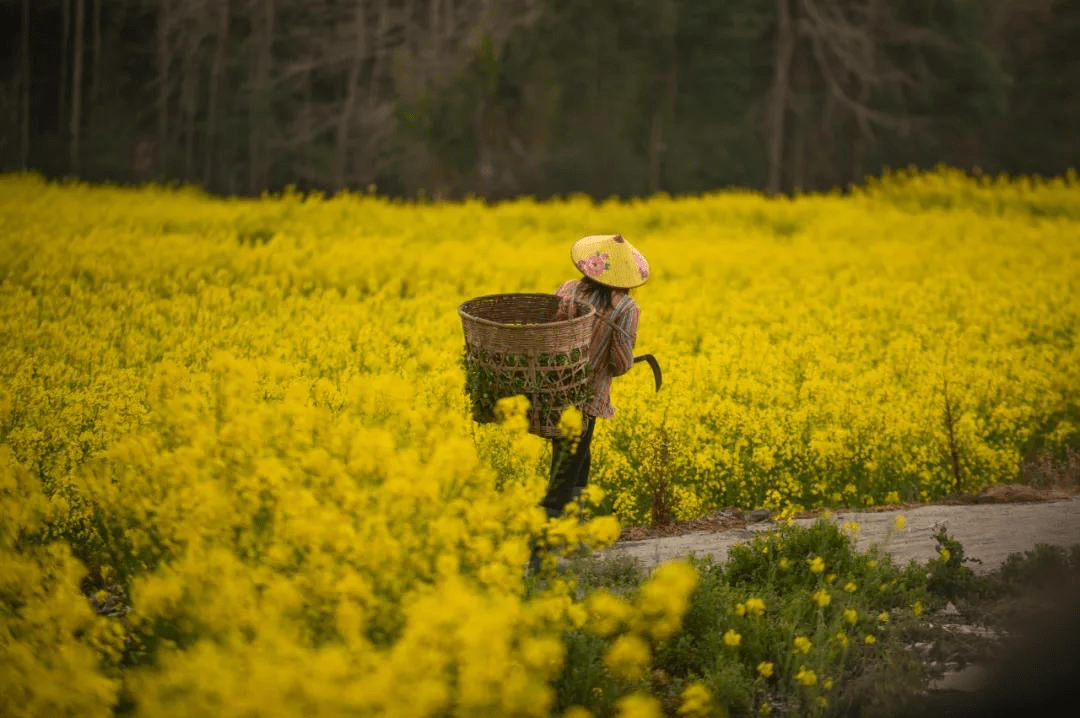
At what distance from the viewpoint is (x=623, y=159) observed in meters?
22.1

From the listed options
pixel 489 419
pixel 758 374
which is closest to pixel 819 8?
pixel 758 374

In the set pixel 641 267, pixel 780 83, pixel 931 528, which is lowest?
pixel 931 528

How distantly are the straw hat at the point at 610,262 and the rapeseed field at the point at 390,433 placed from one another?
860 millimetres

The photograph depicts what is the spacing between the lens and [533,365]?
4.13 m

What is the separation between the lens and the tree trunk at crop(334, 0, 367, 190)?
2227cm

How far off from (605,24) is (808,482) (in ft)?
59.3

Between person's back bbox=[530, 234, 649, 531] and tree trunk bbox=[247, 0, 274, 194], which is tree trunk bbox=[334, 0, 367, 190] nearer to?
tree trunk bbox=[247, 0, 274, 194]

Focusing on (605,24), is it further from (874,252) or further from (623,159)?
(874,252)

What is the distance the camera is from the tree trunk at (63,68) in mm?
21422

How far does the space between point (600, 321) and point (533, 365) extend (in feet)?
1.87

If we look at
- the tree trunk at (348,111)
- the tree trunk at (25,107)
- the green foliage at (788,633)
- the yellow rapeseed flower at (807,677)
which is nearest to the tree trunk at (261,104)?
the tree trunk at (348,111)

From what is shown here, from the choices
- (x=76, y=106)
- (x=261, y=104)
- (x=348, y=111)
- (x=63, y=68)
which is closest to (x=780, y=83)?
(x=348, y=111)

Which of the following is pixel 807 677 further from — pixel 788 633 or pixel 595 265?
pixel 595 265

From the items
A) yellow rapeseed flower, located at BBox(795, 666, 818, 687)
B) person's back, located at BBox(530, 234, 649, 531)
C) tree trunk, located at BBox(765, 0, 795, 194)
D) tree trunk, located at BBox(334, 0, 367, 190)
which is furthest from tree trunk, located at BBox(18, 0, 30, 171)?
yellow rapeseed flower, located at BBox(795, 666, 818, 687)
